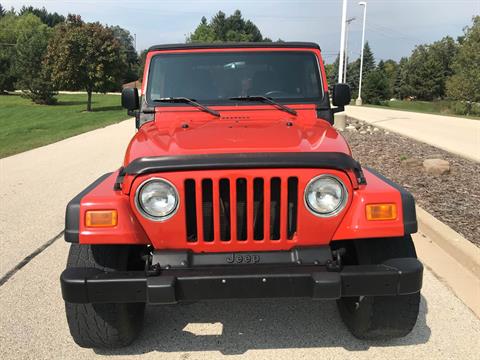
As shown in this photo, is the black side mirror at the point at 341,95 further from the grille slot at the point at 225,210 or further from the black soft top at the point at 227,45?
the grille slot at the point at 225,210

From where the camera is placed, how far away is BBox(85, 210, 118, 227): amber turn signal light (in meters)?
2.49

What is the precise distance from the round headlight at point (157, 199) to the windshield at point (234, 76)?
142 cm

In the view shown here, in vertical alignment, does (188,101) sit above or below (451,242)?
above

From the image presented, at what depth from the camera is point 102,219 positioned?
8.18 feet

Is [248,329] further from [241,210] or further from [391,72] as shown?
[391,72]

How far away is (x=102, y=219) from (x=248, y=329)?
1.33m

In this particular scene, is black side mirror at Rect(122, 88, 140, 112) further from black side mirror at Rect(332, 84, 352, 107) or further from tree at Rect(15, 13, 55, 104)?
tree at Rect(15, 13, 55, 104)

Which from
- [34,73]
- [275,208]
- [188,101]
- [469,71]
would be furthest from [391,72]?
[275,208]

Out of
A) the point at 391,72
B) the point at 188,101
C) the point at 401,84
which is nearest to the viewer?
the point at 188,101

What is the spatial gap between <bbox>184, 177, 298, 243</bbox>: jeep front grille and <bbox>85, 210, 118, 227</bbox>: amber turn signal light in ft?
1.23

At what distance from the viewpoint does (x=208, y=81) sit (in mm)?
3885

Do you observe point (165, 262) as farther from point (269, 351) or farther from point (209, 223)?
point (269, 351)

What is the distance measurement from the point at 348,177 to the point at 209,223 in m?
0.78

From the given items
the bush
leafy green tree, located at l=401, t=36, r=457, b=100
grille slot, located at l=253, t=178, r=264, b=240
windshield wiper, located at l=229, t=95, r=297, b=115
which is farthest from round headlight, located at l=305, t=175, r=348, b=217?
leafy green tree, located at l=401, t=36, r=457, b=100
